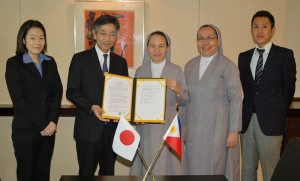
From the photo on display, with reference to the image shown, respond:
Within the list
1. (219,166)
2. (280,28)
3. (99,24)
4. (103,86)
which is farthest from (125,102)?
(280,28)

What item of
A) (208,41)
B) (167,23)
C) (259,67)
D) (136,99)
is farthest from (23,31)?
(259,67)

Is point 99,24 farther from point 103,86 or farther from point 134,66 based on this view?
point 134,66

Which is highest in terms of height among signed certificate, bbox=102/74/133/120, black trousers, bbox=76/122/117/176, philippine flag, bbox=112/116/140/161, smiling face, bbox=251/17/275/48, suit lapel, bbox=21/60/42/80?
smiling face, bbox=251/17/275/48

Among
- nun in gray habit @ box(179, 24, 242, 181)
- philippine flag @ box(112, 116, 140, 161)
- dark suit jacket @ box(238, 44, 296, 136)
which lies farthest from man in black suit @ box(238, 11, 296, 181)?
philippine flag @ box(112, 116, 140, 161)

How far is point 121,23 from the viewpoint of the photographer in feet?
12.7

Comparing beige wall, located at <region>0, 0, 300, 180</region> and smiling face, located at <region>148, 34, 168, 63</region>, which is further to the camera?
beige wall, located at <region>0, 0, 300, 180</region>

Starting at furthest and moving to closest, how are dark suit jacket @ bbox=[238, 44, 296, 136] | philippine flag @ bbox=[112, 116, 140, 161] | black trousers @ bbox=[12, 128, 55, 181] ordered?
dark suit jacket @ bbox=[238, 44, 296, 136]
black trousers @ bbox=[12, 128, 55, 181]
philippine flag @ bbox=[112, 116, 140, 161]

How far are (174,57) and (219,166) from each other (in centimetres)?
157

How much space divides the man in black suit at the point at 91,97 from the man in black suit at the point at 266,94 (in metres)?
1.40

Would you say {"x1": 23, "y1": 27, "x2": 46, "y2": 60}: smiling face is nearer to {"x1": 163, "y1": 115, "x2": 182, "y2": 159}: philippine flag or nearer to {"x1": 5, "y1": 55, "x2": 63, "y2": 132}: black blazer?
{"x1": 5, "y1": 55, "x2": 63, "y2": 132}: black blazer

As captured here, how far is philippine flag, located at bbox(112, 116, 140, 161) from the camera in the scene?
1.87m

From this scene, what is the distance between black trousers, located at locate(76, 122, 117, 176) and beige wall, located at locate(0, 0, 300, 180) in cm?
124

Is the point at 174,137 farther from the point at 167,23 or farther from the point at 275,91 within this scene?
the point at 167,23

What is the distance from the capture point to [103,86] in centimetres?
281
